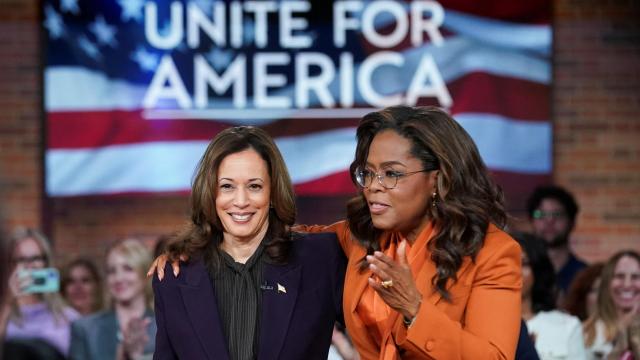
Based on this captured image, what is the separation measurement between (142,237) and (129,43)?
1234mm

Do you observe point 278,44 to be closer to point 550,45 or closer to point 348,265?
point 550,45

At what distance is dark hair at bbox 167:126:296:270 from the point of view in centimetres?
297

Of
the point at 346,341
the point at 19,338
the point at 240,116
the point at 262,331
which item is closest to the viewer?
the point at 262,331

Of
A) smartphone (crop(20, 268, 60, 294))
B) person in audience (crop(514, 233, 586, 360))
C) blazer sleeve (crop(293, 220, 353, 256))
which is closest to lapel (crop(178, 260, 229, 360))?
blazer sleeve (crop(293, 220, 353, 256))

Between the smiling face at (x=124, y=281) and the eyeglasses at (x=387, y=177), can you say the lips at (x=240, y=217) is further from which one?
the smiling face at (x=124, y=281)

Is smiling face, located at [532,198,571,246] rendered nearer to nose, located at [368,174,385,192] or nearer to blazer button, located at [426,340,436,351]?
nose, located at [368,174,385,192]

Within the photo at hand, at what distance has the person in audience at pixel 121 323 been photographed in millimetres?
5363

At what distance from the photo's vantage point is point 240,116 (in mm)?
6895

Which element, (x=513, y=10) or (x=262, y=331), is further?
(x=513, y=10)

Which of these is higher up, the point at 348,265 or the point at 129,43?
the point at 129,43

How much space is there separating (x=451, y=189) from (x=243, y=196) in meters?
0.54

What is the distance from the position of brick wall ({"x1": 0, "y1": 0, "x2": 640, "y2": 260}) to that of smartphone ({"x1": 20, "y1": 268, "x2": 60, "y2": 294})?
Answer: 4.68ft

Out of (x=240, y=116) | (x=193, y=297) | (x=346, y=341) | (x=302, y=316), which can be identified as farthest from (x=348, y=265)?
(x=240, y=116)

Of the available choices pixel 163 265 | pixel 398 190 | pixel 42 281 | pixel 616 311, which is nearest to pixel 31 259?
pixel 42 281
